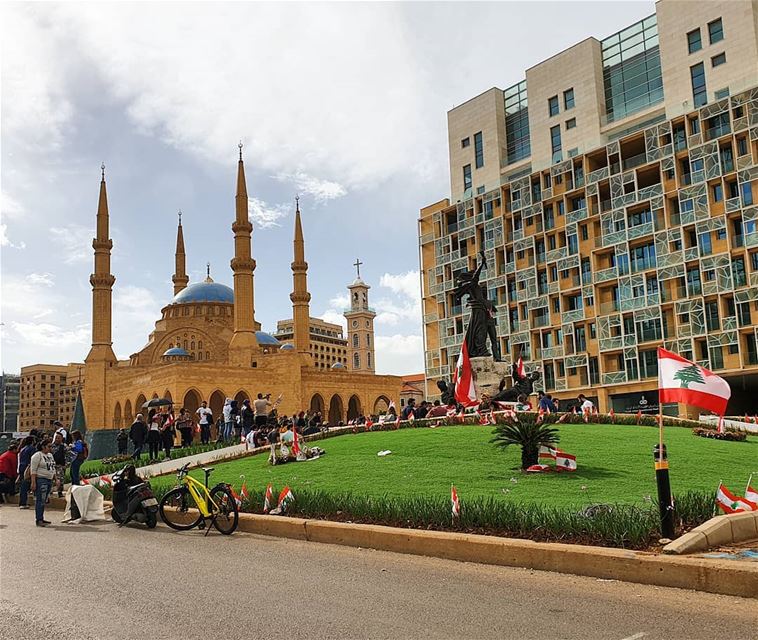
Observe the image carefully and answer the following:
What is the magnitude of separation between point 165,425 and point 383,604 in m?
18.8

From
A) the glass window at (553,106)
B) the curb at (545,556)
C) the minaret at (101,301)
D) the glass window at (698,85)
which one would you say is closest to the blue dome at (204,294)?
the minaret at (101,301)

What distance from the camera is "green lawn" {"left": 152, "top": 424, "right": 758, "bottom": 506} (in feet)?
36.0

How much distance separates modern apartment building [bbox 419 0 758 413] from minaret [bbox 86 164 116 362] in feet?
76.1

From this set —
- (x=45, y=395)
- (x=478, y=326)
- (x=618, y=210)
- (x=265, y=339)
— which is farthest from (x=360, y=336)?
(x=478, y=326)

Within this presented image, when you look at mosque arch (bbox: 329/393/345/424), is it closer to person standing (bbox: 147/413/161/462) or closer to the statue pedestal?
the statue pedestal

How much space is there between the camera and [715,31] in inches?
1642

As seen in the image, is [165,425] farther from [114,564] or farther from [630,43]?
[630,43]

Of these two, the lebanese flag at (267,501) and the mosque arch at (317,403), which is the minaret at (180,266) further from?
the lebanese flag at (267,501)

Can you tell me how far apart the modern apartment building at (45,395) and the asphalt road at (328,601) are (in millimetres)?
113534

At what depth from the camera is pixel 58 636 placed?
5.44 metres

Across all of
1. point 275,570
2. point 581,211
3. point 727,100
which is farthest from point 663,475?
point 581,211

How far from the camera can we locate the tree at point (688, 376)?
804 cm

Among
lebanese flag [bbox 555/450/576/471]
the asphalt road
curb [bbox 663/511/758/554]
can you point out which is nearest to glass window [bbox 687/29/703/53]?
lebanese flag [bbox 555/450/576/471]

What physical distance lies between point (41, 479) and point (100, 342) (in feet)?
137
